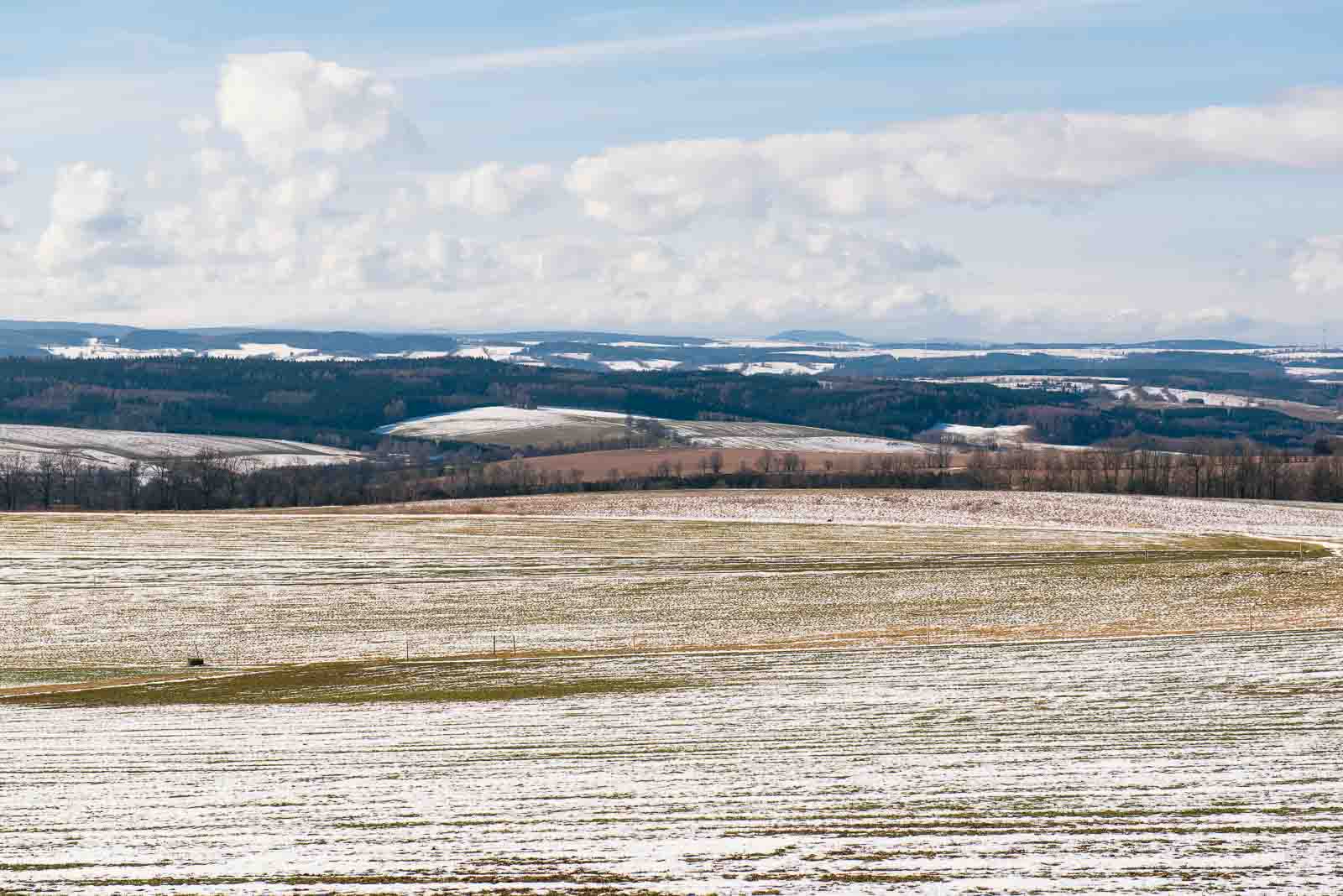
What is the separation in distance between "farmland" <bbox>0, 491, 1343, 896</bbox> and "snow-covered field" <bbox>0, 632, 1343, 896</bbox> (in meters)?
0.12

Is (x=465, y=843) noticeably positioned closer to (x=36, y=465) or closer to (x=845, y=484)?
(x=845, y=484)

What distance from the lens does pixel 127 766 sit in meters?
33.8

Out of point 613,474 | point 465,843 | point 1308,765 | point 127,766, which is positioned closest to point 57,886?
point 465,843

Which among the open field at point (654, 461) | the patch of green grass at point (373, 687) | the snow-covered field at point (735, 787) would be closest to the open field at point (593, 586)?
the patch of green grass at point (373, 687)

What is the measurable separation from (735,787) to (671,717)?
9.74 m

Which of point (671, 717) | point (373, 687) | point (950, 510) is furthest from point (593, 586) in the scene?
point (950, 510)

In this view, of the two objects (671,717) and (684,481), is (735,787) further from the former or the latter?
(684,481)

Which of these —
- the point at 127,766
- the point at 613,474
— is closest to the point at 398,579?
the point at 127,766

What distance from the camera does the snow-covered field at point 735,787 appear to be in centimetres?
2272

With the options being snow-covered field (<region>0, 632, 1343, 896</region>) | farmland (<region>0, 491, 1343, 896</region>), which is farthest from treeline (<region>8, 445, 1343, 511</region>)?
snow-covered field (<region>0, 632, 1343, 896</region>)

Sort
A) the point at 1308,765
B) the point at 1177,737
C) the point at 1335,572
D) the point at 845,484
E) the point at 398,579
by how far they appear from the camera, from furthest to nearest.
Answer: the point at 845,484
the point at 398,579
the point at 1335,572
the point at 1177,737
the point at 1308,765

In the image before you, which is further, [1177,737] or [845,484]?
[845,484]

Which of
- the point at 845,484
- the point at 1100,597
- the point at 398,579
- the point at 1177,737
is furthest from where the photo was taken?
the point at 845,484

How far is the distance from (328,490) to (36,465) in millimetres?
53617
